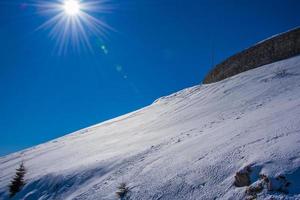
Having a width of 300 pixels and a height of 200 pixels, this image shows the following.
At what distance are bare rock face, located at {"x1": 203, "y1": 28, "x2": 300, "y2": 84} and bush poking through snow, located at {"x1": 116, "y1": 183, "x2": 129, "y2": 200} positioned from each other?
23.4 meters

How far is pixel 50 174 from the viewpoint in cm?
1206

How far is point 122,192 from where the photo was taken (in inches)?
315

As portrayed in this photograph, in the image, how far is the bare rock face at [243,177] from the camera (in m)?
5.71

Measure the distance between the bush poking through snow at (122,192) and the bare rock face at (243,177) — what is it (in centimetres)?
343

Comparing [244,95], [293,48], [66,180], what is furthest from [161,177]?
[293,48]

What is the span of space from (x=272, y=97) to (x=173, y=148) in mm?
8086

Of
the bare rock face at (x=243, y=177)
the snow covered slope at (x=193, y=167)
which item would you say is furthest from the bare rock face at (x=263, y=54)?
the bare rock face at (x=243, y=177)

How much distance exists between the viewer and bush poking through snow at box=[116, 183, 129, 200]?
7806 mm

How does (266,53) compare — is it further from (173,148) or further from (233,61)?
(173,148)

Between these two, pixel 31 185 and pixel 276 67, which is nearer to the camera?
pixel 31 185

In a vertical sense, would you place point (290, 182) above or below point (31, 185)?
below

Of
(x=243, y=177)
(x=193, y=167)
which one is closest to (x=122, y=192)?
(x=193, y=167)

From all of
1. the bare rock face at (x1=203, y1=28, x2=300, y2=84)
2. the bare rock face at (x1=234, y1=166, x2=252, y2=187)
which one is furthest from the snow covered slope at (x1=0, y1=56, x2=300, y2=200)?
the bare rock face at (x1=203, y1=28, x2=300, y2=84)

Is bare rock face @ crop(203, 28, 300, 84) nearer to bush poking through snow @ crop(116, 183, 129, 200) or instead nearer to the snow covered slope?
the snow covered slope
